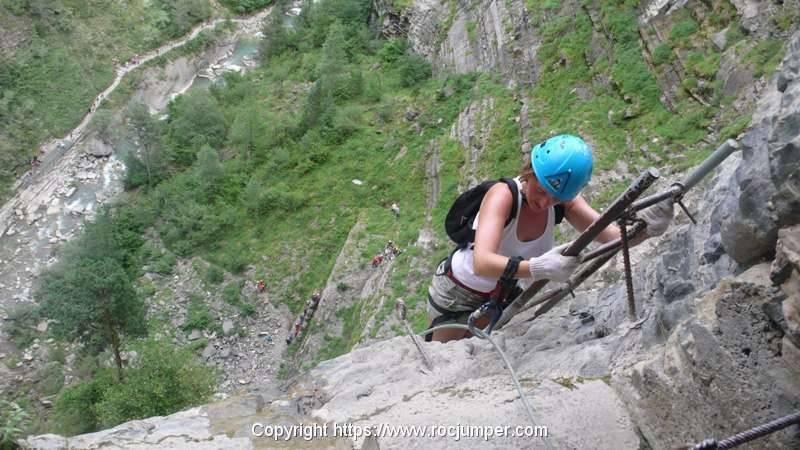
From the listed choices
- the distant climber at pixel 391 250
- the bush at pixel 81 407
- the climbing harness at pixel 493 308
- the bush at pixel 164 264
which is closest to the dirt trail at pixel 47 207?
the bush at pixel 164 264

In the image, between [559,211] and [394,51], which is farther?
[394,51]

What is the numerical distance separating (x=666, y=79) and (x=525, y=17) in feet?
31.5

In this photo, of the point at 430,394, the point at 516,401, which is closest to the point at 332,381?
the point at 430,394

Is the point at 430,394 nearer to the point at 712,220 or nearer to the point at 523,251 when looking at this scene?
the point at 523,251

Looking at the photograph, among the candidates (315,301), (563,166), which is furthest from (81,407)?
(563,166)

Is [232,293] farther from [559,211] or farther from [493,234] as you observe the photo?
[493,234]

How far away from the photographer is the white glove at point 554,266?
166 inches

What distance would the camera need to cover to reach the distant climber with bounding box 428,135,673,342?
168 inches

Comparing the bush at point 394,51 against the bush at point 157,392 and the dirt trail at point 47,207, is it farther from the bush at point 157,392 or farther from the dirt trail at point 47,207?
the bush at point 157,392

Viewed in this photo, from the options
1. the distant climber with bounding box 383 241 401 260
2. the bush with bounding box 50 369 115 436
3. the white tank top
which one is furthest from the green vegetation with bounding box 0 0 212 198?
the white tank top

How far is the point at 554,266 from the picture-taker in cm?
423

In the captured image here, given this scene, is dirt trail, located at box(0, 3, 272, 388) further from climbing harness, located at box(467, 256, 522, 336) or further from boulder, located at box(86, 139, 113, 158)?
climbing harness, located at box(467, 256, 522, 336)

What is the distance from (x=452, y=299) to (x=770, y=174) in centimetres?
304

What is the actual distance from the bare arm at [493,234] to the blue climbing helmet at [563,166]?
288mm
